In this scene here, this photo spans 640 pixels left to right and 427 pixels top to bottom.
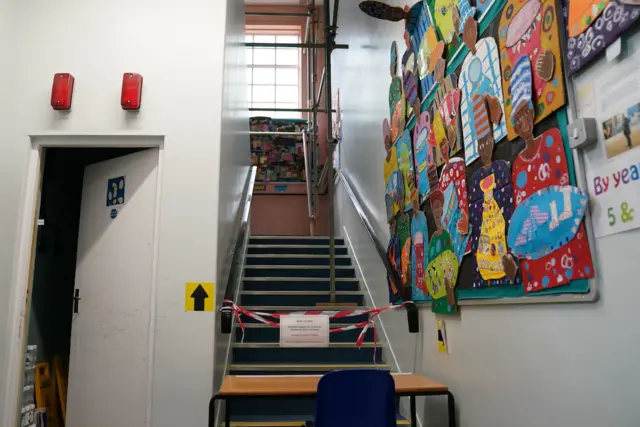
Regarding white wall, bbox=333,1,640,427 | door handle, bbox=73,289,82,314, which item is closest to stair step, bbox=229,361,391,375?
white wall, bbox=333,1,640,427

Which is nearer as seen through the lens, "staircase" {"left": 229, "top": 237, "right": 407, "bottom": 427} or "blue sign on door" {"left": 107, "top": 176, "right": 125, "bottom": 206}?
"blue sign on door" {"left": 107, "top": 176, "right": 125, "bottom": 206}

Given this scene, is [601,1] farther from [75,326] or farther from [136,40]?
[75,326]

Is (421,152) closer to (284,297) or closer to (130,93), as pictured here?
(130,93)

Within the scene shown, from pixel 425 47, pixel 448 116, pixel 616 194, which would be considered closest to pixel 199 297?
pixel 448 116

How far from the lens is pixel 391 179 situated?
3.76 m

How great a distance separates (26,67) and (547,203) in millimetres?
3133

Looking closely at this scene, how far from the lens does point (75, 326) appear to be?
3188 mm

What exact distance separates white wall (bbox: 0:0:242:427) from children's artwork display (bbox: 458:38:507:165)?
1.54 m

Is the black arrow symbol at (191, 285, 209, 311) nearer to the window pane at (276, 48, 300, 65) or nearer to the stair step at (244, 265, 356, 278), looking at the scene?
the stair step at (244, 265, 356, 278)

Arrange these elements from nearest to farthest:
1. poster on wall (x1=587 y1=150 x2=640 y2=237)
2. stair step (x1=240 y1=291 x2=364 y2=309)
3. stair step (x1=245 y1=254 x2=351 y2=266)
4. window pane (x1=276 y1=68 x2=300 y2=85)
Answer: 1. poster on wall (x1=587 y1=150 x2=640 y2=237)
2. stair step (x1=240 y1=291 x2=364 y2=309)
3. stair step (x1=245 y1=254 x2=351 y2=266)
4. window pane (x1=276 y1=68 x2=300 y2=85)

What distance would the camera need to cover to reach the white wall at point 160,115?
2.96 meters

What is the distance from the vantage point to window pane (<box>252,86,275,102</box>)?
9.47m

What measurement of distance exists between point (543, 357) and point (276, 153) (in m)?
6.96

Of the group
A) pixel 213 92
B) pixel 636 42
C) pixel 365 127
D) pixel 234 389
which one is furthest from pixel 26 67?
pixel 636 42
